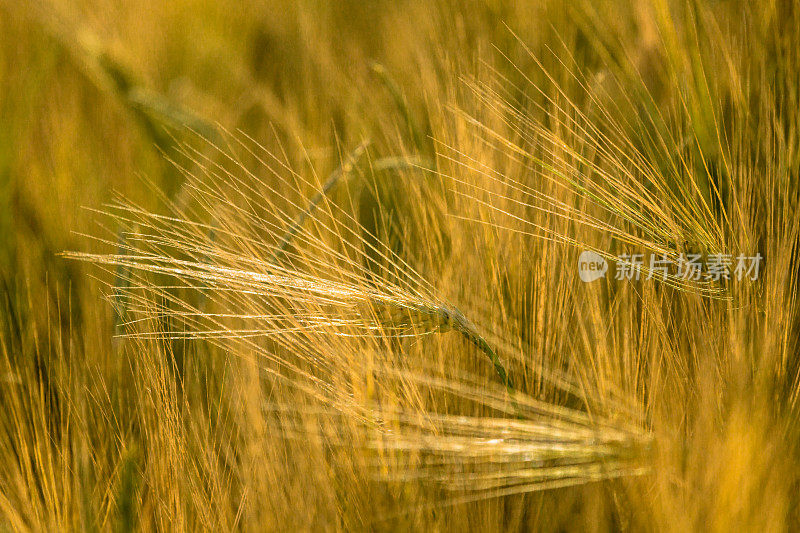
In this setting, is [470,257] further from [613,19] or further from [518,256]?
[613,19]

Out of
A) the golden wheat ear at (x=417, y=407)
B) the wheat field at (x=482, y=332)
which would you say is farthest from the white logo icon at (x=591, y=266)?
the golden wheat ear at (x=417, y=407)

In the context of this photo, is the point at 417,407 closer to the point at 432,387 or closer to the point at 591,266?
the point at 432,387

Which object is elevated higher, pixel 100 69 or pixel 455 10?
pixel 455 10

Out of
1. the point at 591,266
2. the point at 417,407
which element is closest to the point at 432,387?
the point at 417,407

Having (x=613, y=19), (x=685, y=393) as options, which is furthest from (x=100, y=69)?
(x=685, y=393)

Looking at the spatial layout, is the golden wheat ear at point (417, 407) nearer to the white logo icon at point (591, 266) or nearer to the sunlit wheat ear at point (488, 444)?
the sunlit wheat ear at point (488, 444)

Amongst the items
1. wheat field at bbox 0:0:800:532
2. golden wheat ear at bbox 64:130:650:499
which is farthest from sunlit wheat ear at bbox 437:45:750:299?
golden wheat ear at bbox 64:130:650:499
